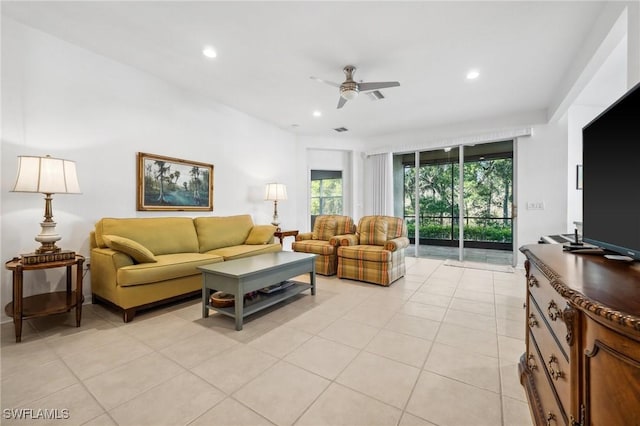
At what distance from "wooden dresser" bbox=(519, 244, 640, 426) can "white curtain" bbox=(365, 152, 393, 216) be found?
4901 millimetres

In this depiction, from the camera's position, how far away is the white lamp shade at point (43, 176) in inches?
90.3

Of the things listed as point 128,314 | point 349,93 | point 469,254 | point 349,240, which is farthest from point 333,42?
point 469,254

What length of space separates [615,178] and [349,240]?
321 cm

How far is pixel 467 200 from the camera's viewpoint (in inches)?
216

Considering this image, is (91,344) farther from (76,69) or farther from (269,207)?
(269,207)

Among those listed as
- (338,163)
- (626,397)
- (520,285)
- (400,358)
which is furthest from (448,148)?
(626,397)

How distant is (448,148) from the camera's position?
5.64 metres

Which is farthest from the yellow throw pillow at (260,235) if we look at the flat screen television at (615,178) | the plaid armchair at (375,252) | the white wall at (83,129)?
the flat screen television at (615,178)

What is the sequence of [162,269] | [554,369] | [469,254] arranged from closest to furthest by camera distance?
[554,369]
[162,269]
[469,254]

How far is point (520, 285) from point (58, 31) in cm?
605

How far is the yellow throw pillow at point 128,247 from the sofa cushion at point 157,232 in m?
0.23

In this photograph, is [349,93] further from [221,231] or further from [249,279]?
[221,231]

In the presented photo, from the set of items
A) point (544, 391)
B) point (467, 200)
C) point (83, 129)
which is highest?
point (83, 129)

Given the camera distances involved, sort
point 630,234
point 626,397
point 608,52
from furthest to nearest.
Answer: point 608,52 → point 630,234 → point 626,397
